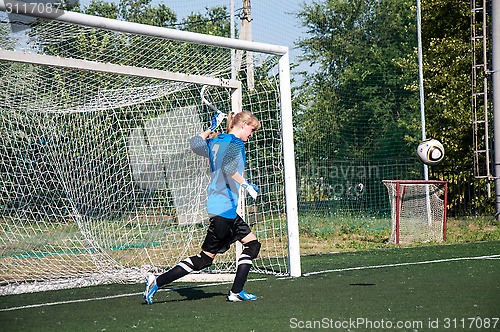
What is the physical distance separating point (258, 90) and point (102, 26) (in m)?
3.38

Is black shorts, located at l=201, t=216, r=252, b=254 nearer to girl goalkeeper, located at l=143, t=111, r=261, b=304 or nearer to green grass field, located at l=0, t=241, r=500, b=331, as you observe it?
girl goalkeeper, located at l=143, t=111, r=261, b=304

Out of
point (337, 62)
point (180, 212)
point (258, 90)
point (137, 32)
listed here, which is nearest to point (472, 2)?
point (337, 62)

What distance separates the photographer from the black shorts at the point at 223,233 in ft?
23.4

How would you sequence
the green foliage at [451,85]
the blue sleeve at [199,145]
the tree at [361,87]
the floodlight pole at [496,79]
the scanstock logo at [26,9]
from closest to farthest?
the scanstock logo at [26,9] → the blue sleeve at [199,145] → the floodlight pole at [496,79] → the tree at [361,87] → the green foliage at [451,85]

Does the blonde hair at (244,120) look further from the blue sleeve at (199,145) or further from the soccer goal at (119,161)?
the soccer goal at (119,161)

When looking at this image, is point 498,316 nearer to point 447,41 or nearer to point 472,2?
point 472,2

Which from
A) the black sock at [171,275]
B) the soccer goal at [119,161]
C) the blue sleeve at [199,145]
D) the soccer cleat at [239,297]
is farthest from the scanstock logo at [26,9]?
the soccer cleat at [239,297]

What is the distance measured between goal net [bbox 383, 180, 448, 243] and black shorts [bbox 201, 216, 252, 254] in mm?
7144

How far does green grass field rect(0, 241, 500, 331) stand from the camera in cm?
566

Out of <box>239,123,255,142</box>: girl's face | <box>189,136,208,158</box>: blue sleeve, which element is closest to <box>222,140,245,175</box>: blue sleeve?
<box>239,123,255,142</box>: girl's face

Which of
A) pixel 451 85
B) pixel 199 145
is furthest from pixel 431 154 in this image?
pixel 451 85

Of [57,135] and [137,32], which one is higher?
[137,32]

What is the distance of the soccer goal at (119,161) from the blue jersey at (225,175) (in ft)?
6.13

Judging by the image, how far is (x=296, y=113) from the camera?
18828mm
